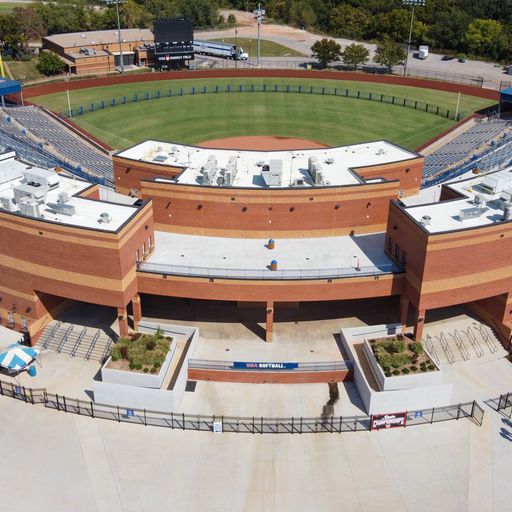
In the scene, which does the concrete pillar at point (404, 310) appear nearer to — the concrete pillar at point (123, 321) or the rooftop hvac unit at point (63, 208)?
the concrete pillar at point (123, 321)

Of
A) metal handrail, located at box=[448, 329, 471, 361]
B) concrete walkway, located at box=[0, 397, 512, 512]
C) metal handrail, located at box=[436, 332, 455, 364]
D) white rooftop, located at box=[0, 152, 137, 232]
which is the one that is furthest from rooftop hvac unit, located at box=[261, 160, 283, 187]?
concrete walkway, located at box=[0, 397, 512, 512]

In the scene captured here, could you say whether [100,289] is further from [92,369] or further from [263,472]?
[263,472]

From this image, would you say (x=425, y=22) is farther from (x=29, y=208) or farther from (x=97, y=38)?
(x=29, y=208)

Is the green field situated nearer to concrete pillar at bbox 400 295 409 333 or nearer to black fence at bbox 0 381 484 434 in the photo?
concrete pillar at bbox 400 295 409 333

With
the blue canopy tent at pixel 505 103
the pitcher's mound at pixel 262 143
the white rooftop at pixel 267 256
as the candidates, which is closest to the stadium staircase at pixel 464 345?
the white rooftop at pixel 267 256

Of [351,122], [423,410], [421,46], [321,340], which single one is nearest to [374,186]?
[321,340]

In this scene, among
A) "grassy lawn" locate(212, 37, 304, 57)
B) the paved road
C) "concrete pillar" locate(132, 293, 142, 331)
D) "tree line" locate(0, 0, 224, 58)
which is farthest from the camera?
"grassy lawn" locate(212, 37, 304, 57)
